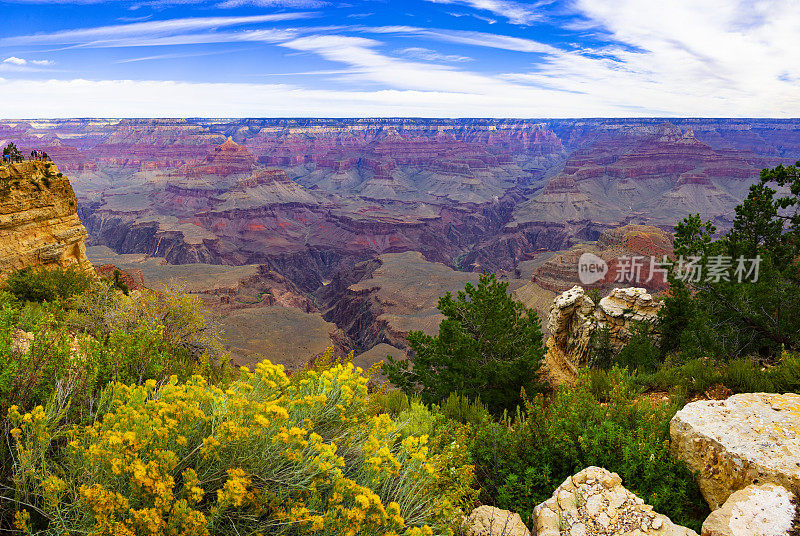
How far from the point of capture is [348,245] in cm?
12025

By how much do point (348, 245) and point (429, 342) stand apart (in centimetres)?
10918

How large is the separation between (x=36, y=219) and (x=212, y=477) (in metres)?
23.4

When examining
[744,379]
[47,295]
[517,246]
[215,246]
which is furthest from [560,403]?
[517,246]

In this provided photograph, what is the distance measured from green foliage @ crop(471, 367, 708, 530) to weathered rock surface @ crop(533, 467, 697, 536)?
435 mm

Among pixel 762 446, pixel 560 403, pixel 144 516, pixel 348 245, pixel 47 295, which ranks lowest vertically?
pixel 348 245

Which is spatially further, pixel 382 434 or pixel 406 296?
pixel 406 296

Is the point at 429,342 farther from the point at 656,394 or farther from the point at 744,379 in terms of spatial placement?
the point at 744,379

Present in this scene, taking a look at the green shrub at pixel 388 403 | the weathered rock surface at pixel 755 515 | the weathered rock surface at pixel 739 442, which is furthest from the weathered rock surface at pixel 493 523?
the green shrub at pixel 388 403

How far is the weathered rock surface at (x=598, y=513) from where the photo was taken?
3.79 metres

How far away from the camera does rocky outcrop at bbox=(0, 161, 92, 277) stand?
61.4 ft

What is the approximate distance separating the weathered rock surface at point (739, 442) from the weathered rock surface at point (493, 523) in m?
2.23
